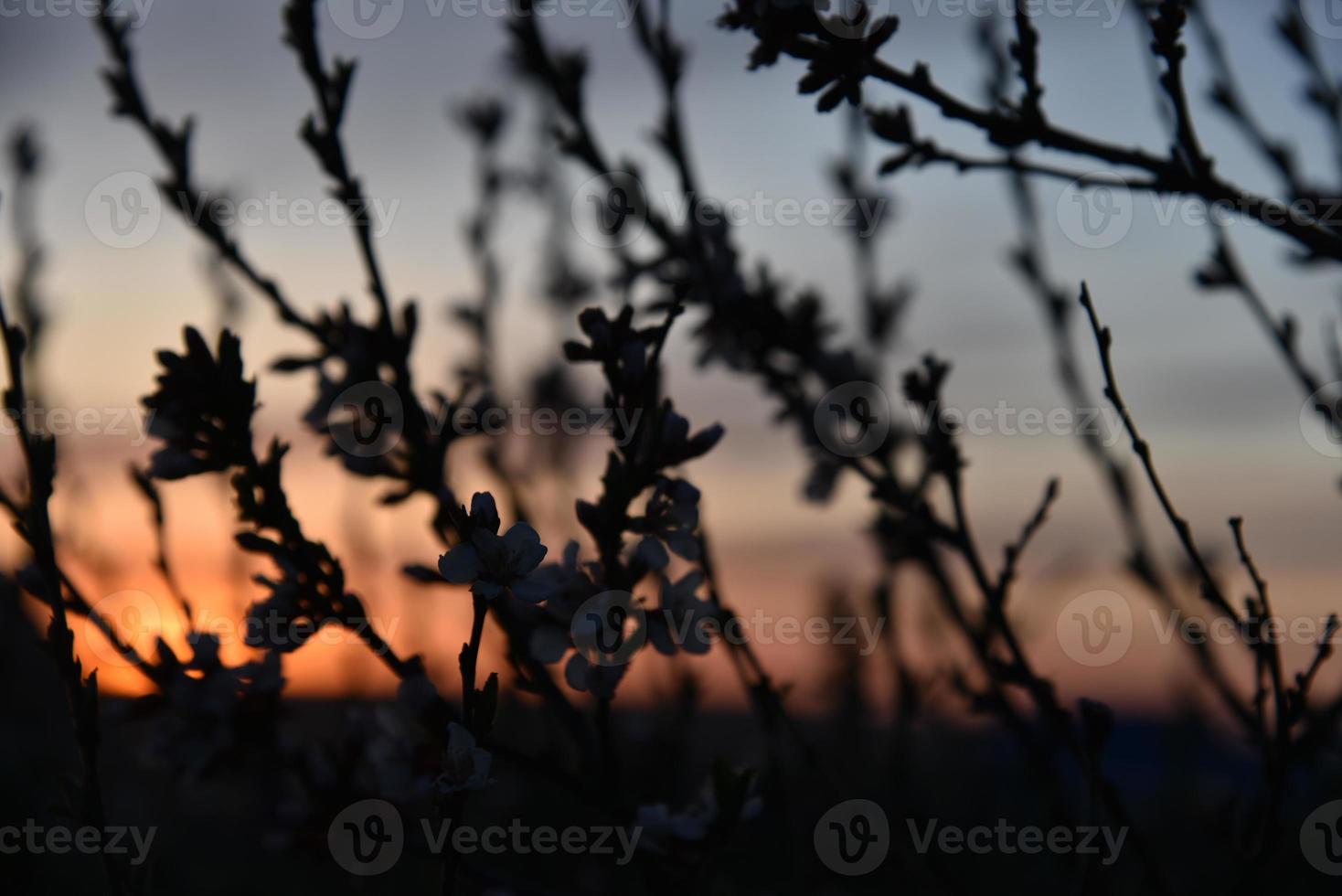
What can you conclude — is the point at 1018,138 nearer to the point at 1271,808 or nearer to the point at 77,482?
the point at 1271,808

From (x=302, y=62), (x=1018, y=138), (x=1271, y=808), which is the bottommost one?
(x=1271, y=808)

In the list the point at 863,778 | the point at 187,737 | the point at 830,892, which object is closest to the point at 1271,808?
the point at 187,737

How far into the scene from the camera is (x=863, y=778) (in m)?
4.49

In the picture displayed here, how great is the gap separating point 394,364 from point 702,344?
664mm

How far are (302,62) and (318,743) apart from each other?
120cm

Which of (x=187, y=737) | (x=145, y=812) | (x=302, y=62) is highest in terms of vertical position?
(x=302, y=62)

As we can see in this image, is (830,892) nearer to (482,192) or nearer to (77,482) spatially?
(482,192)

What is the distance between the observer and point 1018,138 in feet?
4.57

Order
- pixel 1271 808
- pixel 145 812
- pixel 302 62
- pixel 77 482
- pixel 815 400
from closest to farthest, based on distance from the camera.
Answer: pixel 1271 808 → pixel 302 62 → pixel 815 400 → pixel 77 482 → pixel 145 812

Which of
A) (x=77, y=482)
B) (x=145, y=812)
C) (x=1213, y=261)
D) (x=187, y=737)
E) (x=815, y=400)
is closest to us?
(x=187, y=737)

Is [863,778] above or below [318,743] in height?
below

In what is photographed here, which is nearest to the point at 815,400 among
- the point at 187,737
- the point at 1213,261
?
the point at 1213,261

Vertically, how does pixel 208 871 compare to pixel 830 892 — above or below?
A: below

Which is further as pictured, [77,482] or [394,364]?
[77,482]
